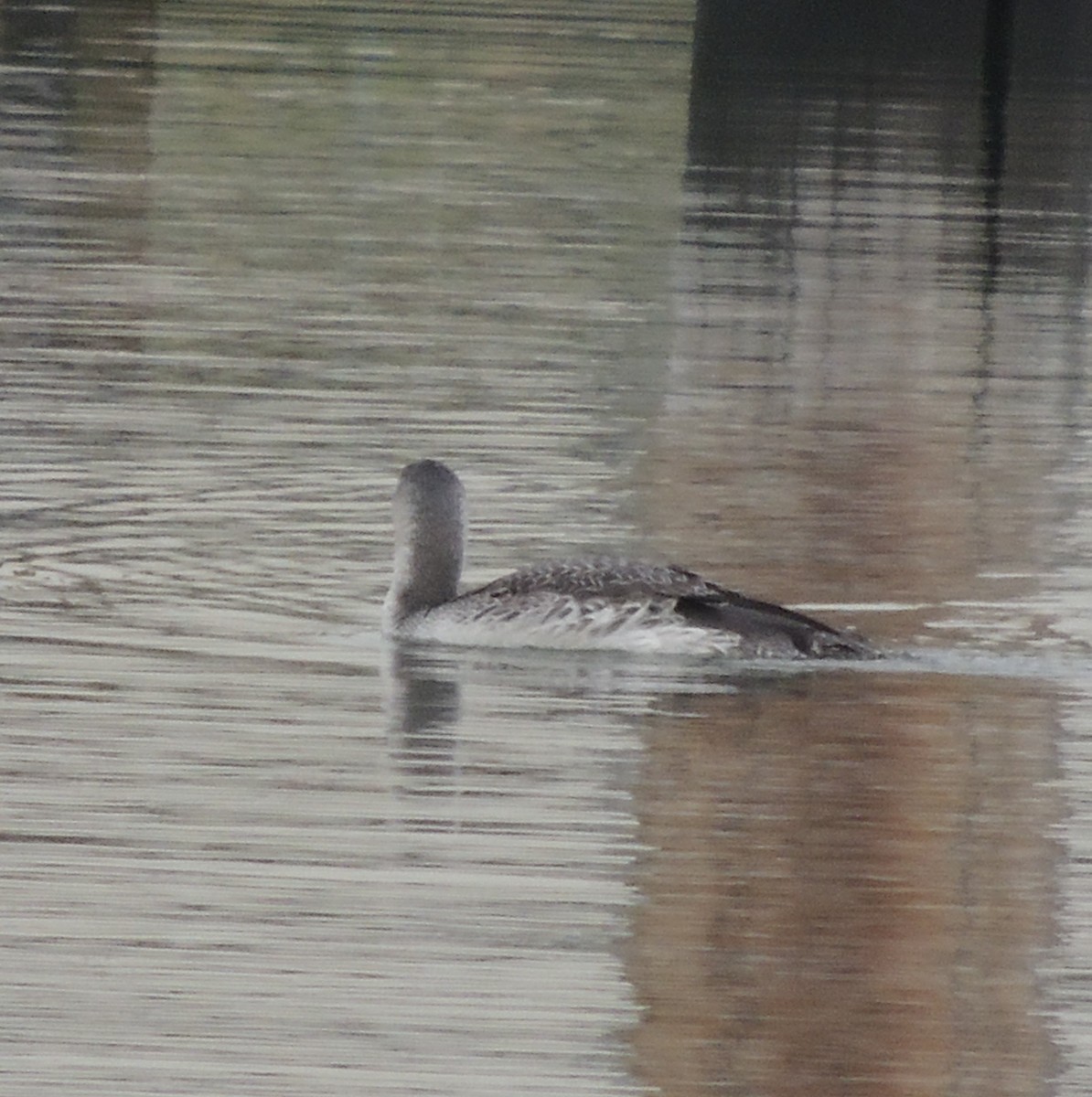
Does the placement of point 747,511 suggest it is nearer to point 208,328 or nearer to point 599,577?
point 599,577

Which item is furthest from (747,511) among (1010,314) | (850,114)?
(850,114)

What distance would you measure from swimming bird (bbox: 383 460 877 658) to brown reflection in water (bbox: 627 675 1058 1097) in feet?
0.61

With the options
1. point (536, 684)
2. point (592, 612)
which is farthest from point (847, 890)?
point (592, 612)

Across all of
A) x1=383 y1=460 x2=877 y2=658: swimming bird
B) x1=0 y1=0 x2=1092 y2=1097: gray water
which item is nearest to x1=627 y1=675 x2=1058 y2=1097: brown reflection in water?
x1=0 y1=0 x2=1092 y2=1097: gray water

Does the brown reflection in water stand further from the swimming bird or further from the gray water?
the swimming bird

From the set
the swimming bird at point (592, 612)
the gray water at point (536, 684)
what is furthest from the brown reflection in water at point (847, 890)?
the swimming bird at point (592, 612)

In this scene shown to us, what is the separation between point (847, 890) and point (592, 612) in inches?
119

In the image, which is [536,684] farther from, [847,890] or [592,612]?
[847,890]

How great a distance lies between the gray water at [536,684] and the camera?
30.8 feet

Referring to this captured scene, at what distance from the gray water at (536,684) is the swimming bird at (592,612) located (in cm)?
10

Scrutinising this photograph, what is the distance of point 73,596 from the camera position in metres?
14.2

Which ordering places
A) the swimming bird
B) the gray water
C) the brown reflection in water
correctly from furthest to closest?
the swimming bird < the gray water < the brown reflection in water

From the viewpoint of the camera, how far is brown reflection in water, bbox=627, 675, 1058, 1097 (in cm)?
915

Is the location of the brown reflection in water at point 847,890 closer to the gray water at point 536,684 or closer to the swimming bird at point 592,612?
the gray water at point 536,684
